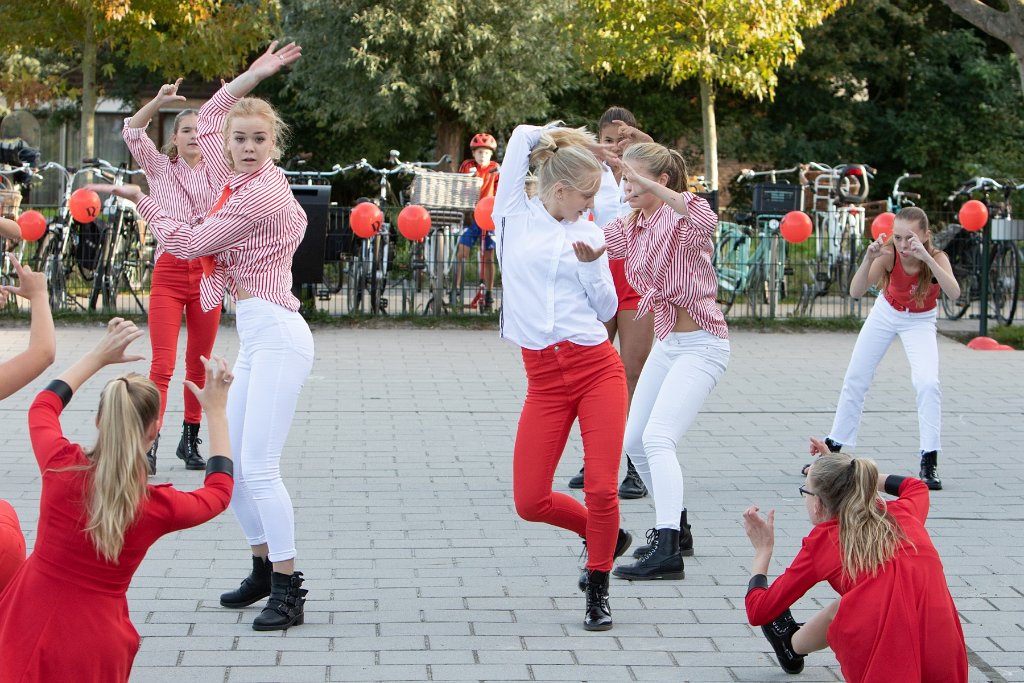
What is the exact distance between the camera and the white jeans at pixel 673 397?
5.45 m

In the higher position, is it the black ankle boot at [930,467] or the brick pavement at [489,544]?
the black ankle boot at [930,467]

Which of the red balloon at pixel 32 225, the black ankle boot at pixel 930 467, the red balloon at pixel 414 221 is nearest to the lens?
the black ankle boot at pixel 930 467

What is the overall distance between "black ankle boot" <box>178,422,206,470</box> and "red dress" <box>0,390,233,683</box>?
12.0 ft

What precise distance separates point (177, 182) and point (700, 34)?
13.6 m

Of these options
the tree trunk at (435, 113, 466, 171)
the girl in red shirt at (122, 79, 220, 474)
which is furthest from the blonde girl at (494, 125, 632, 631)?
the tree trunk at (435, 113, 466, 171)

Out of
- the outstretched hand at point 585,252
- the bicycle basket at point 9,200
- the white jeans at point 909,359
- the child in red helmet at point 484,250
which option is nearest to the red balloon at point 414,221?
the child in red helmet at point 484,250

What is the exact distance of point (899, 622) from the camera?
3.73 meters

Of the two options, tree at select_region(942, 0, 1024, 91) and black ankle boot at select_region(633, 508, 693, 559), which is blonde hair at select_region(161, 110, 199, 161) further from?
tree at select_region(942, 0, 1024, 91)

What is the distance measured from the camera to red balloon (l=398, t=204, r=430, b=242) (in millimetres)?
12516

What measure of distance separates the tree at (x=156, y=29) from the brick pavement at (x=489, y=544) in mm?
9809

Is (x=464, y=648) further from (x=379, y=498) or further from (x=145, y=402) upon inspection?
(x=379, y=498)

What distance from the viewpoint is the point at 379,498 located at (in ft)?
22.2

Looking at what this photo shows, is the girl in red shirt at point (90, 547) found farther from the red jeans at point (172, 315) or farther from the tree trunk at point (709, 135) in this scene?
the tree trunk at point (709, 135)

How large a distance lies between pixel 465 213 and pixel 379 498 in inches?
320
